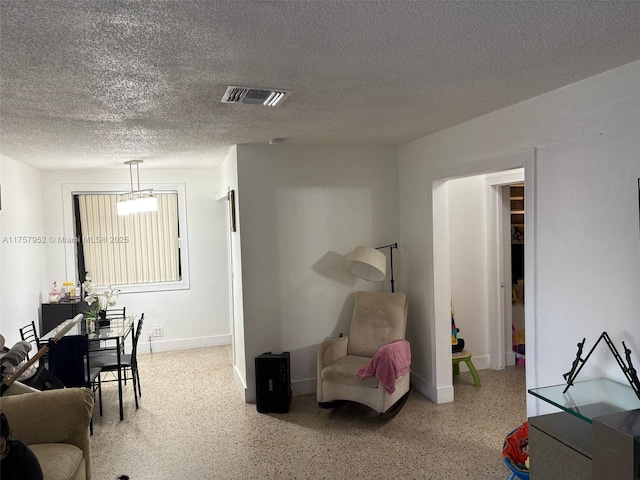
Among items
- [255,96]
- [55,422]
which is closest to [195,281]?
[55,422]

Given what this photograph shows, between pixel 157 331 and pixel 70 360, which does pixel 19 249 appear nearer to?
pixel 70 360

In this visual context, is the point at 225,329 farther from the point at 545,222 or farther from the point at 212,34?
the point at 212,34

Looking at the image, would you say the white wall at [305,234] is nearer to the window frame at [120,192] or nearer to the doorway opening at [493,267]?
the doorway opening at [493,267]

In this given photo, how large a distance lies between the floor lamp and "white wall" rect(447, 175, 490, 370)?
2.41 feet

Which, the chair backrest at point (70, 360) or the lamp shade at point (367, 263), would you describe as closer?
the chair backrest at point (70, 360)

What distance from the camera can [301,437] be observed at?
3637mm

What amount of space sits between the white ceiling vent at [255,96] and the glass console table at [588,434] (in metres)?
2.08

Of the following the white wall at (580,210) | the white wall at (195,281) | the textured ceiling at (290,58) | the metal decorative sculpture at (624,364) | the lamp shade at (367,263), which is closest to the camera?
the textured ceiling at (290,58)

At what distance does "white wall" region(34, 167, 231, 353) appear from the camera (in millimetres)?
6051

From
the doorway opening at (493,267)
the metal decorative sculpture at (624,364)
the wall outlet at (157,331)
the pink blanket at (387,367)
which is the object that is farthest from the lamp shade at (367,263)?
the wall outlet at (157,331)

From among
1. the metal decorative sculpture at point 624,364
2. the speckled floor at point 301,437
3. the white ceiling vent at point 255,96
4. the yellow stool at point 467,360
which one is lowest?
the speckled floor at point 301,437

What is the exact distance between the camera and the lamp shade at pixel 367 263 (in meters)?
4.19

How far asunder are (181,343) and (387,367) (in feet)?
11.6

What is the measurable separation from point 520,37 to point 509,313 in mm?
3914
